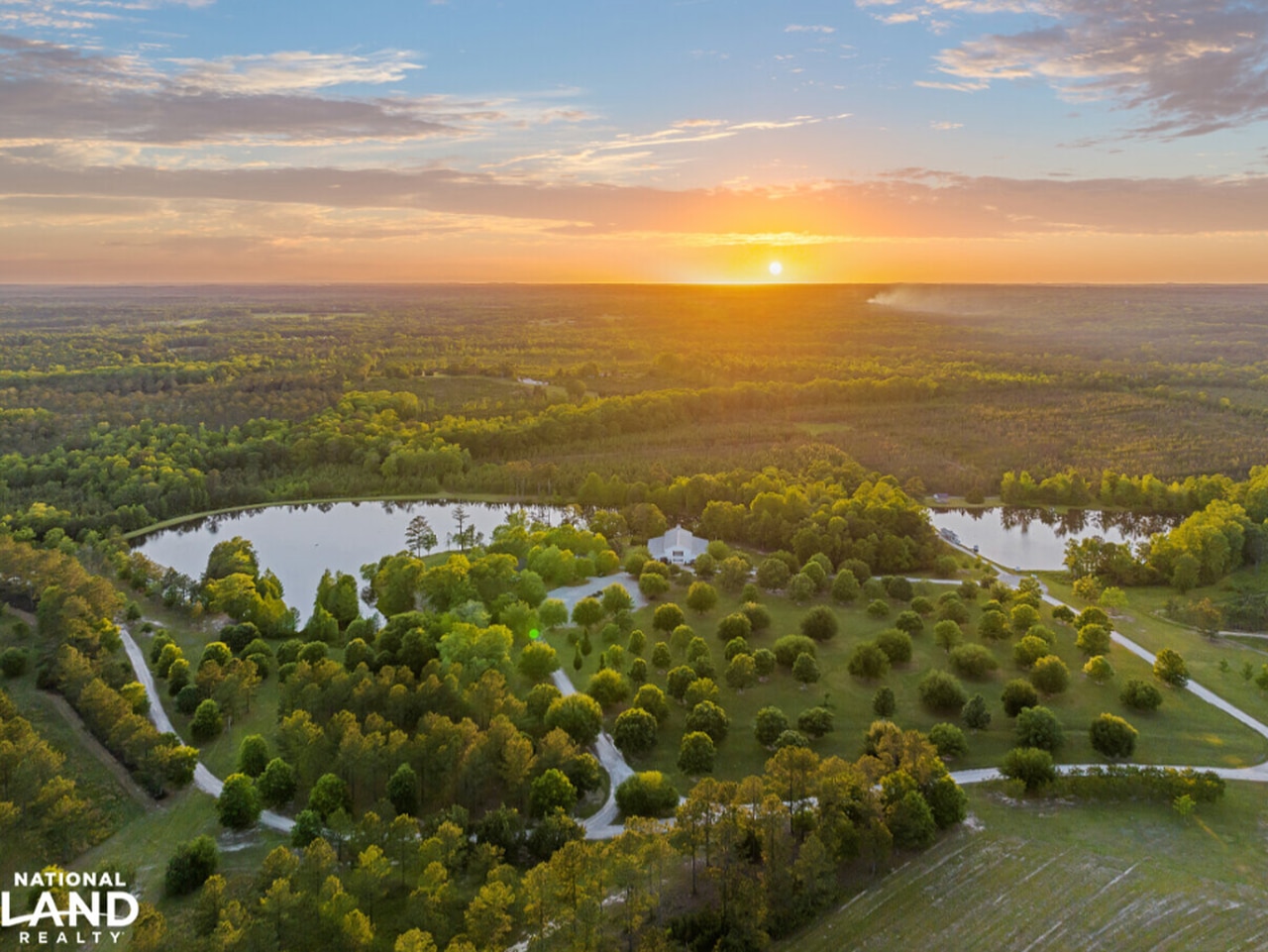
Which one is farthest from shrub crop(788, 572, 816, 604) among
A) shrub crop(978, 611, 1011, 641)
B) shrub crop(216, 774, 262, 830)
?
shrub crop(216, 774, 262, 830)

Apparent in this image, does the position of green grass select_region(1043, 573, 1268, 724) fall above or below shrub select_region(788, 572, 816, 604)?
below

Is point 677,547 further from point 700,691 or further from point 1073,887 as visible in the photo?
point 1073,887

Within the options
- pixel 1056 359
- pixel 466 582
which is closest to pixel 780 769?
pixel 466 582

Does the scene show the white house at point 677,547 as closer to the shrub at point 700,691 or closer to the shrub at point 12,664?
the shrub at point 700,691

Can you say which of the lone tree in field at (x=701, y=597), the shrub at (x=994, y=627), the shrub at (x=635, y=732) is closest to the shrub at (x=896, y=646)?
the shrub at (x=994, y=627)

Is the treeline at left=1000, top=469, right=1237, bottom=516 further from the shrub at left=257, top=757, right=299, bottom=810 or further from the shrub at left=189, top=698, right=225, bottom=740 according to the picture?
the shrub at left=189, top=698, right=225, bottom=740

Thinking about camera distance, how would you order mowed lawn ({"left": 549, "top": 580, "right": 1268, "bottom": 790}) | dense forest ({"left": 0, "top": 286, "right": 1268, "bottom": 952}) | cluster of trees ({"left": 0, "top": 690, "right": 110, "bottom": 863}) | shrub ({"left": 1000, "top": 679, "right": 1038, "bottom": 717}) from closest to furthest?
dense forest ({"left": 0, "top": 286, "right": 1268, "bottom": 952}) → cluster of trees ({"left": 0, "top": 690, "right": 110, "bottom": 863}) → mowed lawn ({"left": 549, "top": 580, "right": 1268, "bottom": 790}) → shrub ({"left": 1000, "top": 679, "right": 1038, "bottom": 717})
